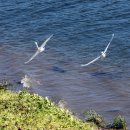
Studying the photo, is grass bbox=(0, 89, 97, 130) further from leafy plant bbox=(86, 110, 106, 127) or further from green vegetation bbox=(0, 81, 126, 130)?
leafy plant bbox=(86, 110, 106, 127)

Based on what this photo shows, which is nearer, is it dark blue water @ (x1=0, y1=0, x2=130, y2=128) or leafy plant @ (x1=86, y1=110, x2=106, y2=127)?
leafy plant @ (x1=86, y1=110, x2=106, y2=127)

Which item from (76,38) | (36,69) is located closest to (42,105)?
(36,69)

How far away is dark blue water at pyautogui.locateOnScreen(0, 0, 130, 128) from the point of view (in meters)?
22.1

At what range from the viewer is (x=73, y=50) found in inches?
1121

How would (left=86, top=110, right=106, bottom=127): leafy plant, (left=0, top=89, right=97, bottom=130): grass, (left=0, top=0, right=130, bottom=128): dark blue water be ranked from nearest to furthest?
(left=0, top=89, right=97, bottom=130): grass, (left=86, top=110, right=106, bottom=127): leafy plant, (left=0, top=0, right=130, bottom=128): dark blue water

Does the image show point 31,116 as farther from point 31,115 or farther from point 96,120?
point 96,120

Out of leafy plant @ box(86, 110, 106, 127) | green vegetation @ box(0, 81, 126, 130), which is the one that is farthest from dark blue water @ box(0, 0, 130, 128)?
green vegetation @ box(0, 81, 126, 130)

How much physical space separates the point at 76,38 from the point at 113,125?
13.4 m

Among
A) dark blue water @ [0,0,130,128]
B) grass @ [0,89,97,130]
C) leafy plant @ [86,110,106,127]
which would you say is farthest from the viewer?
dark blue water @ [0,0,130,128]

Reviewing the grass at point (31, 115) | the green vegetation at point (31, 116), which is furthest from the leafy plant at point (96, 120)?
the grass at point (31, 115)

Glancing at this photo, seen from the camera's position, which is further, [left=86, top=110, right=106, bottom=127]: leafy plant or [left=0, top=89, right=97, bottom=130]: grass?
[left=86, top=110, right=106, bottom=127]: leafy plant

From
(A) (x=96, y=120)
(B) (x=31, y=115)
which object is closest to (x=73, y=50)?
(A) (x=96, y=120)

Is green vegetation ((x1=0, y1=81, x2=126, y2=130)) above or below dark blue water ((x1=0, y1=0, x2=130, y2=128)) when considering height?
below

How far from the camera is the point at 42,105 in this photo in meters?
15.9
